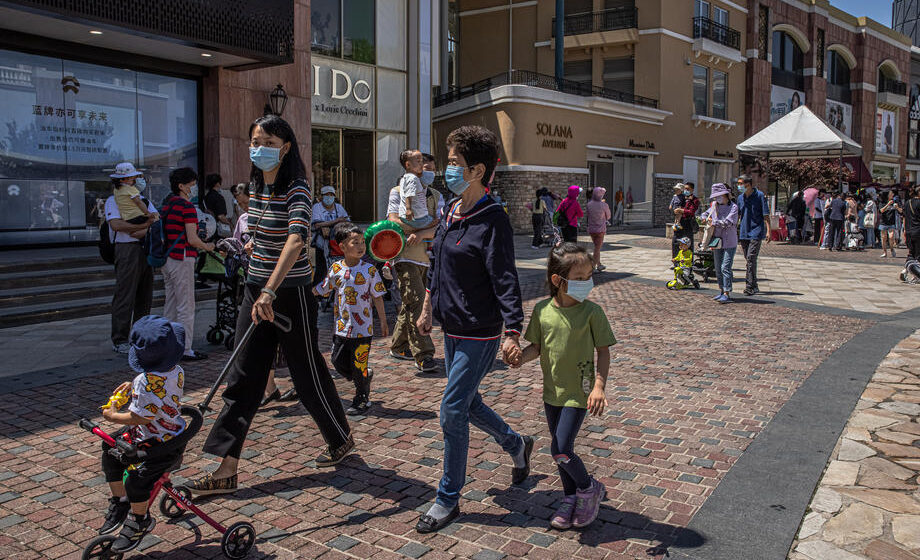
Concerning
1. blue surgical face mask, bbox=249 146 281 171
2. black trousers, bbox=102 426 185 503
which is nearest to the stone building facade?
blue surgical face mask, bbox=249 146 281 171

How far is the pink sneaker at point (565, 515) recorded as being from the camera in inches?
143

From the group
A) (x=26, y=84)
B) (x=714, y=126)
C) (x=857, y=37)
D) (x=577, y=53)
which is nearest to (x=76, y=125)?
(x=26, y=84)

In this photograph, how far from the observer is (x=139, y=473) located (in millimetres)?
3258

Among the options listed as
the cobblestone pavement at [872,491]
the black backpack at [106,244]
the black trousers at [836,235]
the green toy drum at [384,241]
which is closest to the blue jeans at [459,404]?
the cobblestone pavement at [872,491]

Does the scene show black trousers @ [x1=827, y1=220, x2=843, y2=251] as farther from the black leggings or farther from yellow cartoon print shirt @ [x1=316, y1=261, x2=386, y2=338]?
the black leggings

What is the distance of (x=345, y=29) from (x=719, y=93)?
2523 centimetres

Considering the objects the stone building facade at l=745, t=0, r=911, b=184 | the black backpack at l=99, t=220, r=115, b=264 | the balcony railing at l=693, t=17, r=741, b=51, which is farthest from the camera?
the stone building facade at l=745, t=0, r=911, b=184

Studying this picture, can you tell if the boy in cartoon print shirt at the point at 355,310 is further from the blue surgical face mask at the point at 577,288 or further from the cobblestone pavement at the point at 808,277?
the cobblestone pavement at the point at 808,277

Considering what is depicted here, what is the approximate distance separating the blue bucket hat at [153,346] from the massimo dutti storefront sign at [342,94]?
16.1 metres

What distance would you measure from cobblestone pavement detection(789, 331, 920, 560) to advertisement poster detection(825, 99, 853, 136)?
1828 inches

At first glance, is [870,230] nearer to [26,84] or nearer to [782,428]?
[782,428]

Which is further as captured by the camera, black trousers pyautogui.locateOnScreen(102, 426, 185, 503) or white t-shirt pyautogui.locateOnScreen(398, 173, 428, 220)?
white t-shirt pyautogui.locateOnScreen(398, 173, 428, 220)

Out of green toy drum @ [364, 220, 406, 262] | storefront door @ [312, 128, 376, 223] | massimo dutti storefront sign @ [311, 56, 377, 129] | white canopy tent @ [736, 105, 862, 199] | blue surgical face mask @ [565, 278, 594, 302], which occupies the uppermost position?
massimo dutti storefront sign @ [311, 56, 377, 129]

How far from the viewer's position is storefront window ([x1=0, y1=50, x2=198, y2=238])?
12500 mm
